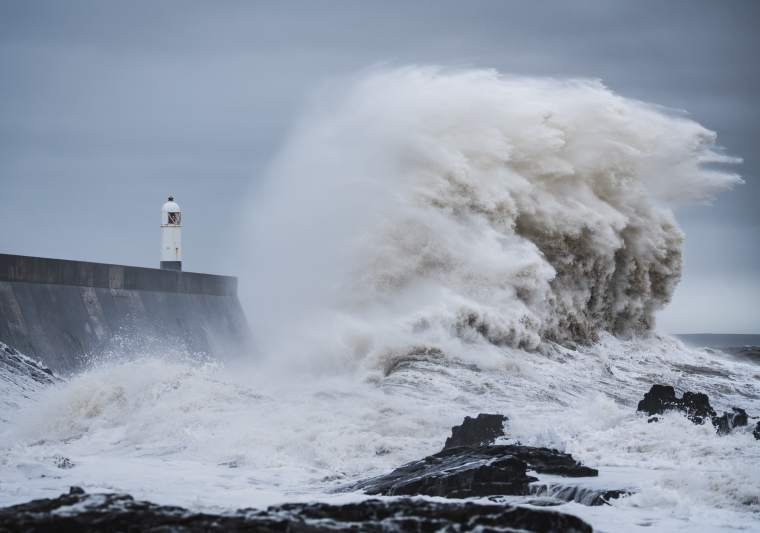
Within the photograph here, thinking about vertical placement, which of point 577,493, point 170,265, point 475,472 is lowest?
point 577,493

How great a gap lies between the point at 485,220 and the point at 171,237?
4.92m

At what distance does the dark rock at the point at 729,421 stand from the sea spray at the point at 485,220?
16.5ft

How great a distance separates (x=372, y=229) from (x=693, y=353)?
6.95 m

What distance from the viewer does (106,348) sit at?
12.7 meters

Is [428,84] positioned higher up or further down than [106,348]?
higher up

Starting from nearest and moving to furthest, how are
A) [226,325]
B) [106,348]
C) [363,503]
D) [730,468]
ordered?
[363,503] → [730,468] → [106,348] → [226,325]

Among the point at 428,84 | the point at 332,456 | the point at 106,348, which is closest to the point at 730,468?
the point at 332,456

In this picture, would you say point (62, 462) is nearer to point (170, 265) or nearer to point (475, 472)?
point (475, 472)

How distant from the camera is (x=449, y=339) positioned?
48.6 ft

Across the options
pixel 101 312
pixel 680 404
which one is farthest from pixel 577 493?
pixel 101 312

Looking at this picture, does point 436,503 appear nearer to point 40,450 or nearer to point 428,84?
point 40,450

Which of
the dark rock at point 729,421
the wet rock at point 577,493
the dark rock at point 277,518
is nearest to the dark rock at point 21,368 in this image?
the dark rock at point 277,518

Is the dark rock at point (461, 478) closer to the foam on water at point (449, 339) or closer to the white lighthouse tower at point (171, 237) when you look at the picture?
the foam on water at point (449, 339)

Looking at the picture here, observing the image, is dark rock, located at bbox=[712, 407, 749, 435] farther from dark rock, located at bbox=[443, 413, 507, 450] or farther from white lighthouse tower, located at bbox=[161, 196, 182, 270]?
white lighthouse tower, located at bbox=[161, 196, 182, 270]
